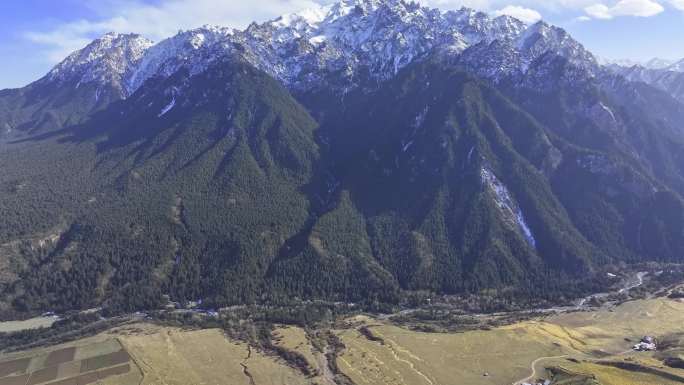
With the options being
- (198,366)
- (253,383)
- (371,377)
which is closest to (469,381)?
(371,377)

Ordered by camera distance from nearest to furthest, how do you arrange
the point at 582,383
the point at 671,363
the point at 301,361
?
1. the point at 582,383
2. the point at 671,363
3. the point at 301,361

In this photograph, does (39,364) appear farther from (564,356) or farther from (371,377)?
(564,356)

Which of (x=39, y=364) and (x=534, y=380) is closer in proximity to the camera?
(x=534, y=380)

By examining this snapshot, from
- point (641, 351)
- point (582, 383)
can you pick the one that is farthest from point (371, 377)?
point (641, 351)

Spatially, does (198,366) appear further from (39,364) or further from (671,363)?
(671,363)

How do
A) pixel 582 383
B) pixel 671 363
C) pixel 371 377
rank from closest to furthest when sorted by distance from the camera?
pixel 582 383
pixel 671 363
pixel 371 377

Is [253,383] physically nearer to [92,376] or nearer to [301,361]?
[301,361]

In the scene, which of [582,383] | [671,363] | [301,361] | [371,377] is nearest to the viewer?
[582,383]

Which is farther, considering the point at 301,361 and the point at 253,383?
the point at 301,361

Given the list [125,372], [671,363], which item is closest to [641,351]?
[671,363]
